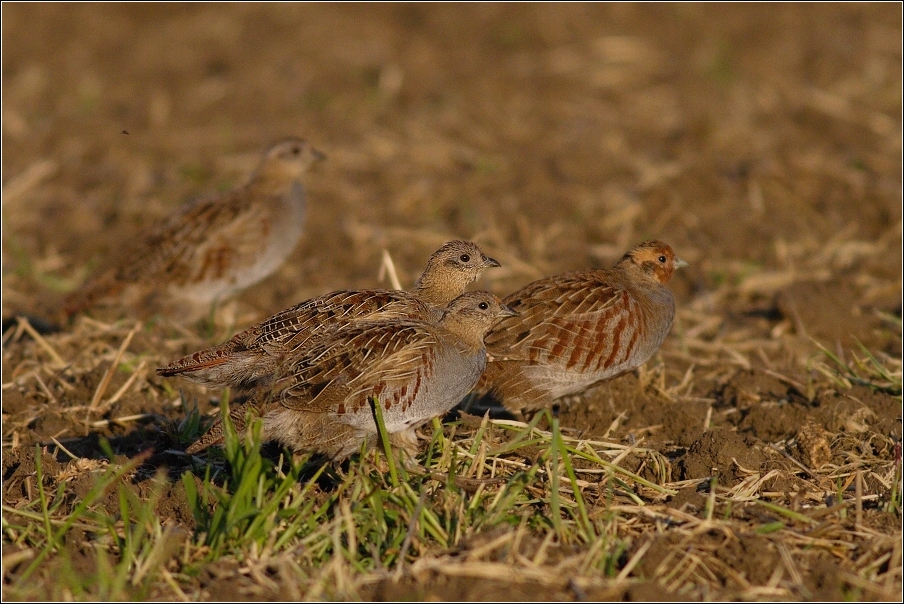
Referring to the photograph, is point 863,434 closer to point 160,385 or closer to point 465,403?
Result: point 465,403

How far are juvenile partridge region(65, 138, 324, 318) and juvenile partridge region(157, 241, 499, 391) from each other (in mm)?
2673

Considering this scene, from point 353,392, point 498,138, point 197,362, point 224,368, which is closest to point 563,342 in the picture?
point 353,392

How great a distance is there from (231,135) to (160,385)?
20.3 feet

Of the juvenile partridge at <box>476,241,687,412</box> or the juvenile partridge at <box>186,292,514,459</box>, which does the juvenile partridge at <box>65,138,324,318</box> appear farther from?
the juvenile partridge at <box>186,292,514,459</box>

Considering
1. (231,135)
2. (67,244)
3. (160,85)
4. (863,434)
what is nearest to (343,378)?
(863,434)

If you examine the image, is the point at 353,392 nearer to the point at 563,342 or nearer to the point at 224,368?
the point at 224,368

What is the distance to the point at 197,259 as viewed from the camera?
808 centimetres

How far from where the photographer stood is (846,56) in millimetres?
13961

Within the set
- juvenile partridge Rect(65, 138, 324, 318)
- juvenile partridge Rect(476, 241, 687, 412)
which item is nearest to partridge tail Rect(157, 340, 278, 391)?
juvenile partridge Rect(476, 241, 687, 412)

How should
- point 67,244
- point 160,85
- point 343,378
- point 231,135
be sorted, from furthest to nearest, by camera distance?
1. point 160,85
2. point 231,135
3. point 67,244
4. point 343,378

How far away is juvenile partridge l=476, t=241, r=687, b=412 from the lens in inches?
227

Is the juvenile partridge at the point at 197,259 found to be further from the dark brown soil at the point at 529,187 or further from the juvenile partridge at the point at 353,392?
the juvenile partridge at the point at 353,392

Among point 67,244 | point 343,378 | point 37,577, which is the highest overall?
point 343,378

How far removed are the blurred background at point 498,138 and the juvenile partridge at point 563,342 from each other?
6.26 ft
